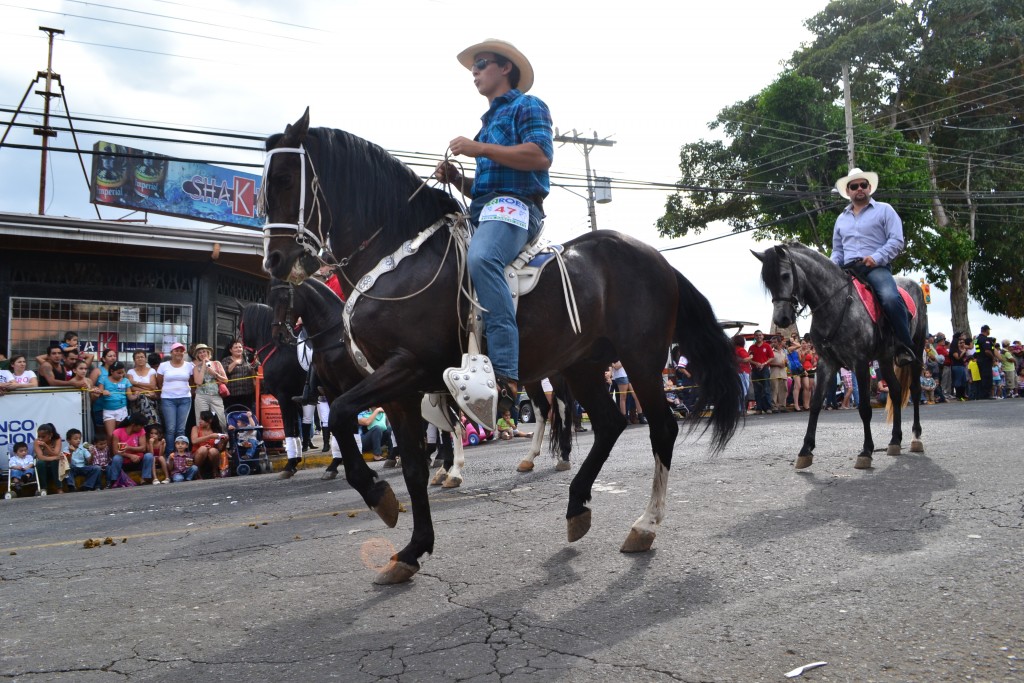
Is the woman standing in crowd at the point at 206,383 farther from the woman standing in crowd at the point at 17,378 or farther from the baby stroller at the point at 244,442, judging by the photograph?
the woman standing in crowd at the point at 17,378

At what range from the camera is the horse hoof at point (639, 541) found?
14.4 feet

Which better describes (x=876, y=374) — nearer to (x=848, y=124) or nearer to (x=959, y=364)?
(x=959, y=364)

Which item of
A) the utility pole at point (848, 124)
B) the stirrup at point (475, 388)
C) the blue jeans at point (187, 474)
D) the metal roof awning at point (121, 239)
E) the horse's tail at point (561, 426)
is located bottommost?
the blue jeans at point (187, 474)

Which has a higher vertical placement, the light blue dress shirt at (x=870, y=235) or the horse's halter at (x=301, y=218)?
the light blue dress shirt at (x=870, y=235)

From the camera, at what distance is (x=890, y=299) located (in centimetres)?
841

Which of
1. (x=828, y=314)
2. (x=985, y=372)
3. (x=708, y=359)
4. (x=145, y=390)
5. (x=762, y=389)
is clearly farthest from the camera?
(x=985, y=372)

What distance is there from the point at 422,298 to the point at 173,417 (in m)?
9.51

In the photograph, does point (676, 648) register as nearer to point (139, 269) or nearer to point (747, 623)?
point (747, 623)

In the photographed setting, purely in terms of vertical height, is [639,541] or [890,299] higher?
[890,299]

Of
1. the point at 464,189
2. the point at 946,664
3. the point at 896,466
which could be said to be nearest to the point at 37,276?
the point at 464,189

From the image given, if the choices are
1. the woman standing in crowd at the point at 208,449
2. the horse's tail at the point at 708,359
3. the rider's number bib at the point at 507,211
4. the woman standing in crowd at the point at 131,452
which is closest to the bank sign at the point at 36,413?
the woman standing in crowd at the point at 131,452

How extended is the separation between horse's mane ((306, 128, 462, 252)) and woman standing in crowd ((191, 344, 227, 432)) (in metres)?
9.55

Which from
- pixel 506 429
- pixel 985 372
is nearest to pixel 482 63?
pixel 506 429

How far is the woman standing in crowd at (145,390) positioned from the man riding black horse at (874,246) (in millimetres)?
10017
